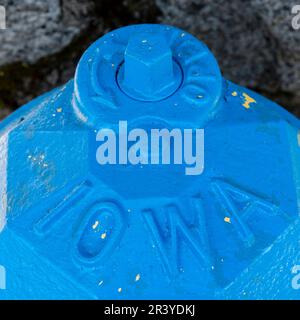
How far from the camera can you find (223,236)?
112 cm

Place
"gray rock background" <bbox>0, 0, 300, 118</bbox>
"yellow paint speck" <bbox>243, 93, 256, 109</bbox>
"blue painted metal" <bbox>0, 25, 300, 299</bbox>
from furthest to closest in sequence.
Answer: "gray rock background" <bbox>0, 0, 300, 118</bbox> < "yellow paint speck" <bbox>243, 93, 256, 109</bbox> < "blue painted metal" <bbox>0, 25, 300, 299</bbox>

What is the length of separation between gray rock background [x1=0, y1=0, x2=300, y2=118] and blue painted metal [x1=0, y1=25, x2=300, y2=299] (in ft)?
1.98

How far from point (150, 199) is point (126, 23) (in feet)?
2.69

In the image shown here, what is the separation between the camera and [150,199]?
1105 millimetres

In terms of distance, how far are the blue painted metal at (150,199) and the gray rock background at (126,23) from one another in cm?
60

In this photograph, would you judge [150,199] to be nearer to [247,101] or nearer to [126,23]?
[247,101]

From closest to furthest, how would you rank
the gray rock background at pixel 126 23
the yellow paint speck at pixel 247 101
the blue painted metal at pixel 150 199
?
the blue painted metal at pixel 150 199 → the yellow paint speck at pixel 247 101 → the gray rock background at pixel 126 23

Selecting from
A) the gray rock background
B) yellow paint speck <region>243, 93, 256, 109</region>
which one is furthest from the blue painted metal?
the gray rock background

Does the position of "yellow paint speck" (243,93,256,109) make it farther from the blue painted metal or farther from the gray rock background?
the gray rock background

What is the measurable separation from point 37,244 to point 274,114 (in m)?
0.49

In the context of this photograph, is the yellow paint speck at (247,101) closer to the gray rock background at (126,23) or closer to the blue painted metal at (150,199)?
the blue painted metal at (150,199)

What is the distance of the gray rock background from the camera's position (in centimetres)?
179

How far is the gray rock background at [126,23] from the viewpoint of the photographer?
1.79m

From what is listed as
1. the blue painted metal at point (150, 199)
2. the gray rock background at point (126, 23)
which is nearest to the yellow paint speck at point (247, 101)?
the blue painted metal at point (150, 199)
